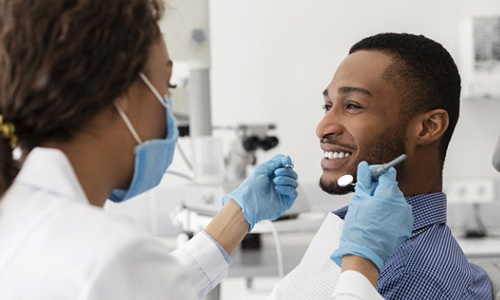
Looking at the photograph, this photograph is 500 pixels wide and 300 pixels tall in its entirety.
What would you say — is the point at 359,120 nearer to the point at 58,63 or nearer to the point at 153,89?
the point at 153,89

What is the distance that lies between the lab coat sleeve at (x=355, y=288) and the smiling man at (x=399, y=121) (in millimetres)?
277

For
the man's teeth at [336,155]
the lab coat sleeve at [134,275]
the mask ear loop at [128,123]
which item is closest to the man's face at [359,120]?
the man's teeth at [336,155]

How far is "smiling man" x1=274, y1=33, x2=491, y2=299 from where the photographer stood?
1.37 meters

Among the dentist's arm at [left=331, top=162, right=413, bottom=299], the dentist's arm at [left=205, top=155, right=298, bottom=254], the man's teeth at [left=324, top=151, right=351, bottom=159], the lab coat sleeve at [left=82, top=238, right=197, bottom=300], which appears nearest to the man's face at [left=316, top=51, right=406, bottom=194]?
the man's teeth at [left=324, top=151, right=351, bottom=159]

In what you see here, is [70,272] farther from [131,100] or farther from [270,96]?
[270,96]

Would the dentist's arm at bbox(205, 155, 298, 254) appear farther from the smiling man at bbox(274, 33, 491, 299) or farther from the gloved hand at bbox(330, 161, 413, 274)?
the gloved hand at bbox(330, 161, 413, 274)

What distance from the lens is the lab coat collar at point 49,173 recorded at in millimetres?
880

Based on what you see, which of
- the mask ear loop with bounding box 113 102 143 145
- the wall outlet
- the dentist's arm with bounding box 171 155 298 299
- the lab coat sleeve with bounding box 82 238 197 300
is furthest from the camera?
the wall outlet

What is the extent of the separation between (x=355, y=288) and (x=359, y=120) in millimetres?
482

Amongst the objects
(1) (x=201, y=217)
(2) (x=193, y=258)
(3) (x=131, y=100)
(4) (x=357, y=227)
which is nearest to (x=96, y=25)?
(3) (x=131, y=100)

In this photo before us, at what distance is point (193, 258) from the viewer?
1417 mm

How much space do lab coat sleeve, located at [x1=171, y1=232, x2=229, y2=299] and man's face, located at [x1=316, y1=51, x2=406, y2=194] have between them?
0.92ft

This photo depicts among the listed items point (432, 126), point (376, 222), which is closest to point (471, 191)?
point (432, 126)

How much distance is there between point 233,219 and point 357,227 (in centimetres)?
41
